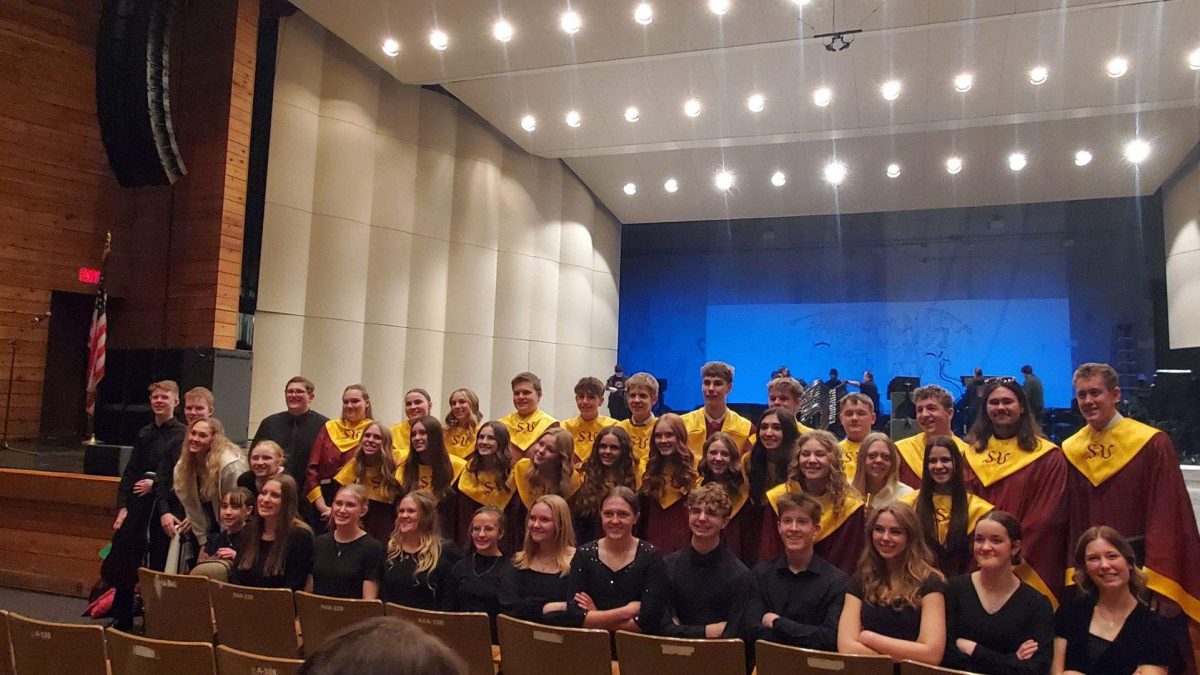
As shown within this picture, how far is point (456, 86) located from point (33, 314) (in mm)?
5598

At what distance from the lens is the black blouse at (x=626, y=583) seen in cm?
333

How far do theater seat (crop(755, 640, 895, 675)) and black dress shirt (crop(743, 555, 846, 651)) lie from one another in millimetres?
414

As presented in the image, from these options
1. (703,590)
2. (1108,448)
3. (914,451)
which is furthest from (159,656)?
(1108,448)

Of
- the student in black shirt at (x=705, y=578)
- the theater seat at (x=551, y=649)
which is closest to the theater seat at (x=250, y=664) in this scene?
the theater seat at (x=551, y=649)

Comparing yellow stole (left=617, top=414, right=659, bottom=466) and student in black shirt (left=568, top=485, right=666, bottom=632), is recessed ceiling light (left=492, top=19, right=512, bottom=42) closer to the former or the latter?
yellow stole (left=617, top=414, right=659, bottom=466)

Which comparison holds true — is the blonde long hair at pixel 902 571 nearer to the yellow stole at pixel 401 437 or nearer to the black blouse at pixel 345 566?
the black blouse at pixel 345 566

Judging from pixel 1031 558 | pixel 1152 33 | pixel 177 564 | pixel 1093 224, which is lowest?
pixel 177 564

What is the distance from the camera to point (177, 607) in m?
3.56

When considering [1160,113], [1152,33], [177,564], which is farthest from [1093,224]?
[177,564]

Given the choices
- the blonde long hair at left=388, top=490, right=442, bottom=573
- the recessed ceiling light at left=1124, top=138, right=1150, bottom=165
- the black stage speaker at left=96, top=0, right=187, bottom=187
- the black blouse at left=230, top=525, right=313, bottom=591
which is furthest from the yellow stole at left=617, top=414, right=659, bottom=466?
the recessed ceiling light at left=1124, top=138, right=1150, bottom=165

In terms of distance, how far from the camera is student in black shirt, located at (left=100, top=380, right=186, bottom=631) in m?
4.80

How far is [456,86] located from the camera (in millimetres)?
10570

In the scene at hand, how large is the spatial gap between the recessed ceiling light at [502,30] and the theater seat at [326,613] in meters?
6.98

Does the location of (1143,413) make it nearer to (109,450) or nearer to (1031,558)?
(1031,558)
